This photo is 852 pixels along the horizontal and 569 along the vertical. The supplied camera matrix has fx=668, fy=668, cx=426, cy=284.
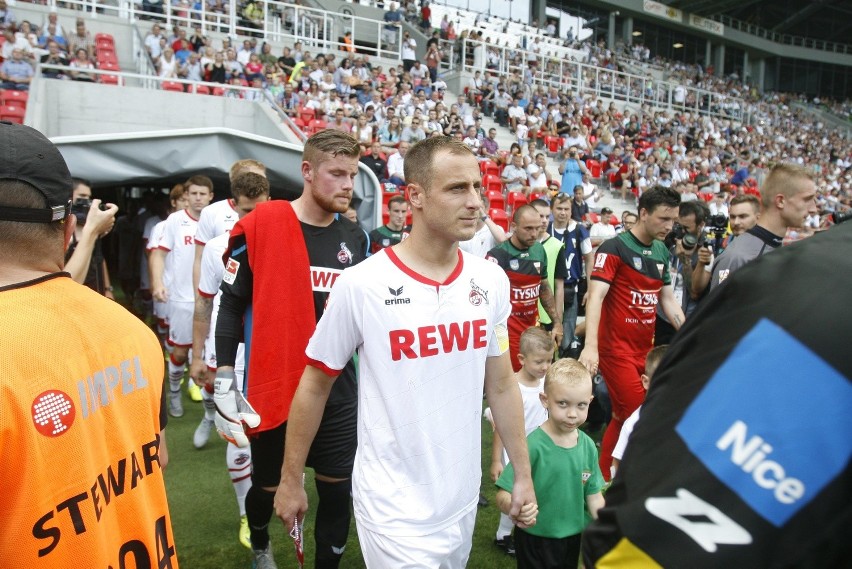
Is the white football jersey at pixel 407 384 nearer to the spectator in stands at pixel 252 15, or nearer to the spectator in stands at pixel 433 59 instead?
the spectator in stands at pixel 252 15

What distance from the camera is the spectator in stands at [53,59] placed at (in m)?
13.3

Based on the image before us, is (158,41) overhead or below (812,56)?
below

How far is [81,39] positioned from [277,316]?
16481 mm

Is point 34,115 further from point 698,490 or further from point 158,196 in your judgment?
point 698,490

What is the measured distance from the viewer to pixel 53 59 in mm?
13766

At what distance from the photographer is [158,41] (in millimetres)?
16406

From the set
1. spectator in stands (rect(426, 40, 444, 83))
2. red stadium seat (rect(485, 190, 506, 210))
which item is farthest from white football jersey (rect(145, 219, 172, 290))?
spectator in stands (rect(426, 40, 444, 83))

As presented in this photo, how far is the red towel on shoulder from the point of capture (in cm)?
329

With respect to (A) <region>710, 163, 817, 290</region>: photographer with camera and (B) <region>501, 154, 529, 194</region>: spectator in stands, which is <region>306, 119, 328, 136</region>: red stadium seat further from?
(A) <region>710, 163, 817, 290</region>: photographer with camera

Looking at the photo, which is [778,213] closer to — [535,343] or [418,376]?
[535,343]

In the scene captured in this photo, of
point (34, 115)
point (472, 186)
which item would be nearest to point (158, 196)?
point (34, 115)

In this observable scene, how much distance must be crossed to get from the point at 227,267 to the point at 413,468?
5.20 ft

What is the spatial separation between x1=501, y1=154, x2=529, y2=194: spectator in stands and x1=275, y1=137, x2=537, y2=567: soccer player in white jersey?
13941 mm

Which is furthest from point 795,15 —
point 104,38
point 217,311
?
point 217,311
